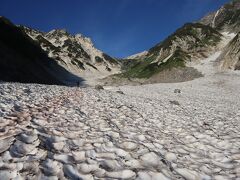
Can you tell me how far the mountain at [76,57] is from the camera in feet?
423

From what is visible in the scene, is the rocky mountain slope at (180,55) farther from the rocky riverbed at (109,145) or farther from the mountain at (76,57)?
the rocky riverbed at (109,145)

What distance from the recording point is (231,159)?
914 centimetres

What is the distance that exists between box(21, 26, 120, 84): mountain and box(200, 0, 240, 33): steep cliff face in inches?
2170

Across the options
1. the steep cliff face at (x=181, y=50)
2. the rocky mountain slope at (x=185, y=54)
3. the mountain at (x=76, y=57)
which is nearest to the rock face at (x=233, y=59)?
the rocky mountain slope at (x=185, y=54)

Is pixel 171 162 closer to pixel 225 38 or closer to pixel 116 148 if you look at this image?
pixel 116 148

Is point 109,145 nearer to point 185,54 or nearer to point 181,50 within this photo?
point 185,54

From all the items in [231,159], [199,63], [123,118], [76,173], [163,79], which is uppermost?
[199,63]

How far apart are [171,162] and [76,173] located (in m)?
2.88

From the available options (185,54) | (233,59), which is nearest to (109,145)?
(233,59)

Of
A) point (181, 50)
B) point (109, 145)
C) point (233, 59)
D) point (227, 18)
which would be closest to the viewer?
point (109, 145)

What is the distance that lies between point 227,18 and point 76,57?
244ft

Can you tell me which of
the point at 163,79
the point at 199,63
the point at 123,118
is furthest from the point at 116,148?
the point at 199,63

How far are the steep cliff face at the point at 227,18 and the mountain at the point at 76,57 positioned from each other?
5511 cm

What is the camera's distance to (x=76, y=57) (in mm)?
155875
